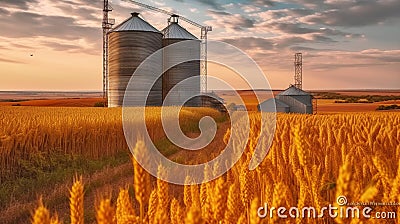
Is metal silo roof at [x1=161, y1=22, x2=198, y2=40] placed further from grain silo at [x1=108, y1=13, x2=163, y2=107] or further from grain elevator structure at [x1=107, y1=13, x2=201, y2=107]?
grain silo at [x1=108, y1=13, x2=163, y2=107]

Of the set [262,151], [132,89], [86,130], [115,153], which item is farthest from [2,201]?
[132,89]

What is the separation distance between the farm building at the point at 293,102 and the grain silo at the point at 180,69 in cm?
A: 913

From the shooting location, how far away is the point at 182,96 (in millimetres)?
36906

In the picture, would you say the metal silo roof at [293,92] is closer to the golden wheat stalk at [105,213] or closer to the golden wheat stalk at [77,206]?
the golden wheat stalk at [77,206]

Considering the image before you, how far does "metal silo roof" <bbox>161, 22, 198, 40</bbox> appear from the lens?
A: 123ft

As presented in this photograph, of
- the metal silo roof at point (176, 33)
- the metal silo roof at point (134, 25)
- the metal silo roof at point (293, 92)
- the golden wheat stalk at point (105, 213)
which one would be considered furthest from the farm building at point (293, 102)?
the golden wheat stalk at point (105, 213)

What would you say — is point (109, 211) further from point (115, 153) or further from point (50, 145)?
point (115, 153)

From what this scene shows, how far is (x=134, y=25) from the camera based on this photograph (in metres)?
32.8

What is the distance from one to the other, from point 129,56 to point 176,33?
304 inches

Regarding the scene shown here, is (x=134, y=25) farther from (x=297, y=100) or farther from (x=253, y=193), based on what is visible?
(x=253, y=193)

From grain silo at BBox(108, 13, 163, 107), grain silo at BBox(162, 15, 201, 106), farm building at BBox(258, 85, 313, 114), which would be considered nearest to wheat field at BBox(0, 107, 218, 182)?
grain silo at BBox(108, 13, 163, 107)

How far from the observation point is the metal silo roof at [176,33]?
1476 inches

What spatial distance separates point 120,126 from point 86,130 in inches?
64.5

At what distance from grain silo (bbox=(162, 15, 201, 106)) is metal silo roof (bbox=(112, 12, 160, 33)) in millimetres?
3244
